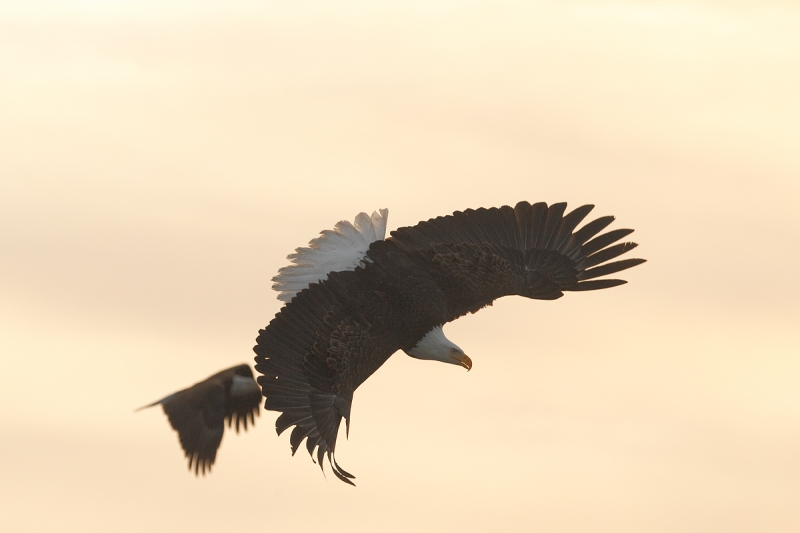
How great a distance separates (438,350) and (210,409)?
8.03ft

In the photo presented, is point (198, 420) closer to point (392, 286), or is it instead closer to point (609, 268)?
point (392, 286)

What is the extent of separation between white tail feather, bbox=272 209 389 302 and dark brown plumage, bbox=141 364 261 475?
145 cm

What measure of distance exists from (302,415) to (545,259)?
128 inches

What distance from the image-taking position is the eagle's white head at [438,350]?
1398 cm

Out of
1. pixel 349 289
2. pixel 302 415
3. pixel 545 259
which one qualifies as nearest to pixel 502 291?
pixel 545 259

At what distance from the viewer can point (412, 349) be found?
45.9ft

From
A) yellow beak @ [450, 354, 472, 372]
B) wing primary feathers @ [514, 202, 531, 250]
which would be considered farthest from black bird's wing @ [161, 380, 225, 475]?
wing primary feathers @ [514, 202, 531, 250]

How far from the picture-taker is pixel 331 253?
1416cm

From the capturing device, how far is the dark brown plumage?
1448 centimetres

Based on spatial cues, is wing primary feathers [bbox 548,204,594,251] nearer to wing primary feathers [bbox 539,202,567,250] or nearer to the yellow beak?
wing primary feathers [bbox 539,202,567,250]

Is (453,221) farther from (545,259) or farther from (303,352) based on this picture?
(303,352)

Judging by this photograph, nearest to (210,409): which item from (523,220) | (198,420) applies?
(198,420)

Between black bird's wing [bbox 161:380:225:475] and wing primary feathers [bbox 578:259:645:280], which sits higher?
wing primary feathers [bbox 578:259:645:280]

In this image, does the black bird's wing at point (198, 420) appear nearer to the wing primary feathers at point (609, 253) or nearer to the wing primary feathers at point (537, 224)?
the wing primary feathers at point (537, 224)
